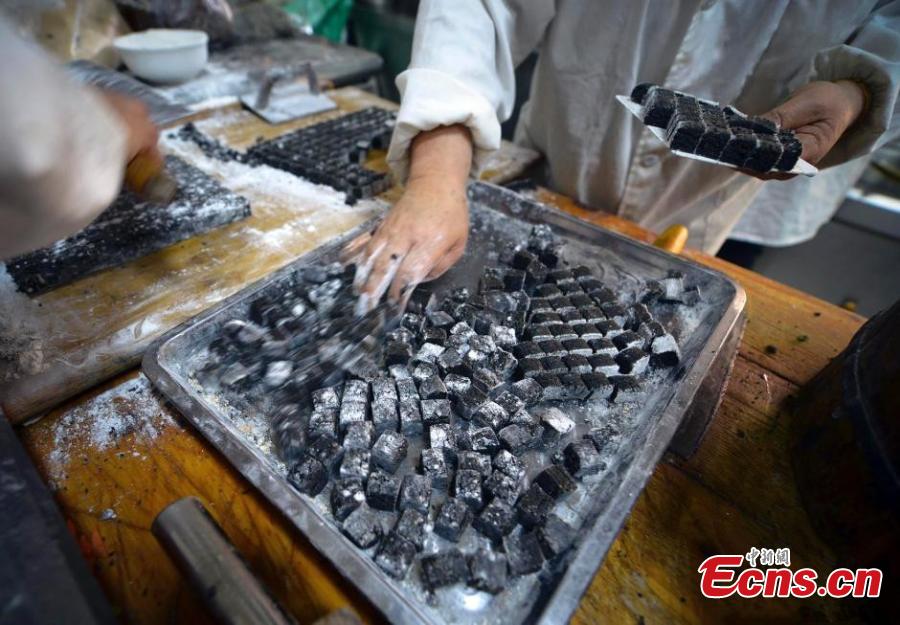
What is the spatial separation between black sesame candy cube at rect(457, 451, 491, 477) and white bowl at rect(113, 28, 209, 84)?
8.37 ft

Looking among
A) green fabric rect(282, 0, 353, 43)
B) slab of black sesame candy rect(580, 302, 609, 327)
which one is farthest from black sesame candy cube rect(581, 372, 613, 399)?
green fabric rect(282, 0, 353, 43)

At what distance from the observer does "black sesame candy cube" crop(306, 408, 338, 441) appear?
1.02 meters

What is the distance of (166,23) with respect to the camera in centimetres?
275

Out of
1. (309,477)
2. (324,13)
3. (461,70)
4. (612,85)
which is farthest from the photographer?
(324,13)

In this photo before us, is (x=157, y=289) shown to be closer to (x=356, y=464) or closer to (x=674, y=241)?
(x=356, y=464)

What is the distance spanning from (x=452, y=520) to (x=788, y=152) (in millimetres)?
1189

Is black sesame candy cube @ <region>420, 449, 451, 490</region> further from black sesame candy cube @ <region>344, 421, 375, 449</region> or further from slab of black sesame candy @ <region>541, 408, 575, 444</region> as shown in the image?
slab of black sesame candy @ <region>541, 408, 575, 444</region>

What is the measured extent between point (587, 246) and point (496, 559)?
→ 1.09m

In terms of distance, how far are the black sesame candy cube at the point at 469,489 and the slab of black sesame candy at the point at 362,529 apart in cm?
16

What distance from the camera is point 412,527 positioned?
89 centimetres

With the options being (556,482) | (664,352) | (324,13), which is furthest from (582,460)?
(324,13)

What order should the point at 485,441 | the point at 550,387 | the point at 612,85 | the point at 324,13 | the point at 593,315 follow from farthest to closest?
the point at 324,13
the point at 612,85
the point at 593,315
the point at 550,387
the point at 485,441

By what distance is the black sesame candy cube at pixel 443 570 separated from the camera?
0.82 m

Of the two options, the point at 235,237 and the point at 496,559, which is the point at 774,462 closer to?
the point at 496,559
